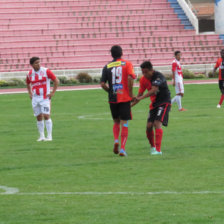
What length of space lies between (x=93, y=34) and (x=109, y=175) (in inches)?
1436

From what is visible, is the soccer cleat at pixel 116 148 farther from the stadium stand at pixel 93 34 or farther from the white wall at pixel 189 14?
the white wall at pixel 189 14

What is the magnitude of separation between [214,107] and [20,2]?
88.2 feet

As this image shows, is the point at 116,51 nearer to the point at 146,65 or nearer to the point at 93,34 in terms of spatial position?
the point at 146,65

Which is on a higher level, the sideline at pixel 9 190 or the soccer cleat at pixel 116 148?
the sideline at pixel 9 190

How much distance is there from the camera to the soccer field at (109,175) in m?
7.85

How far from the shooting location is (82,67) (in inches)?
1705

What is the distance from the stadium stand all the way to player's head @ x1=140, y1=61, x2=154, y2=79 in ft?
98.7

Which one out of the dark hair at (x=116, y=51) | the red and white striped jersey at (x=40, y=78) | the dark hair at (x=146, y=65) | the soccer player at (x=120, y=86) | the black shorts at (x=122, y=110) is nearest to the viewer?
the dark hair at (x=146, y=65)

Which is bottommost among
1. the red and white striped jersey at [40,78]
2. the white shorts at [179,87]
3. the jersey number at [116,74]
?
the white shorts at [179,87]

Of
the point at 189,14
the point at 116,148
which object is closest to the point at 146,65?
the point at 116,148

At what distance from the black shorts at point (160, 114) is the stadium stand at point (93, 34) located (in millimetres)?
29854

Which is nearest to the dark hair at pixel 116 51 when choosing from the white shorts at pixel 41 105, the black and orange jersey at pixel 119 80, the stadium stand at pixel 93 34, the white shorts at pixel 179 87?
the black and orange jersey at pixel 119 80

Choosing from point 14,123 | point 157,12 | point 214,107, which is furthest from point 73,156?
point 157,12

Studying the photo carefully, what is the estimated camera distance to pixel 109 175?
10539 millimetres
